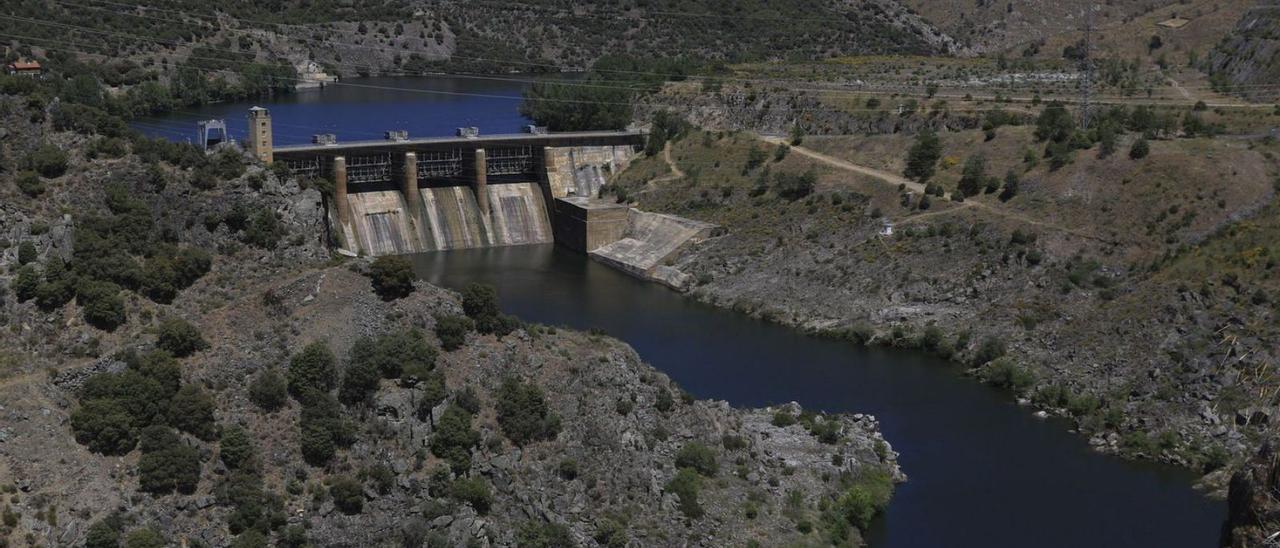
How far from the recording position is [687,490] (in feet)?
181

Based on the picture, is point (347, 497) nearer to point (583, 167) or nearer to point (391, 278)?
point (391, 278)

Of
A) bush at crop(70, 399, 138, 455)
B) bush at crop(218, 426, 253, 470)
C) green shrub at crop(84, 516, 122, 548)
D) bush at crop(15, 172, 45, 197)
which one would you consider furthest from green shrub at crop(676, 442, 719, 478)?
bush at crop(15, 172, 45, 197)

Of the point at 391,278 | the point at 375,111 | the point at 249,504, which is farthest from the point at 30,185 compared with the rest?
the point at 375,111

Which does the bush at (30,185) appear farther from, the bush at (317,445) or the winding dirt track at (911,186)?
the winding dirt track at (911,186)

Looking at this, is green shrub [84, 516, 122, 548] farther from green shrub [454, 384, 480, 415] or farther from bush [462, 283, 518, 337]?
bush [462, 283, 518, 337]

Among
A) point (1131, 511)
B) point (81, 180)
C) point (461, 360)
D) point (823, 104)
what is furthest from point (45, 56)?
point (1131, 511)

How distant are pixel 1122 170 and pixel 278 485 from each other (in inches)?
2409

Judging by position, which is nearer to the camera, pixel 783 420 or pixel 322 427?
pixel 322 427

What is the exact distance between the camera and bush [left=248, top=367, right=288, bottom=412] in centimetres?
5438

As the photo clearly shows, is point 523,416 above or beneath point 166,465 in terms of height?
above

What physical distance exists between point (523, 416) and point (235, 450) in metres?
9.97

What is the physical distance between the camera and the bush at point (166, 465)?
50.7 m

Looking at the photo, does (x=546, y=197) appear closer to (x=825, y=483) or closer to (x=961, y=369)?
(x=961, y=369)

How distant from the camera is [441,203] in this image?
108 metres
